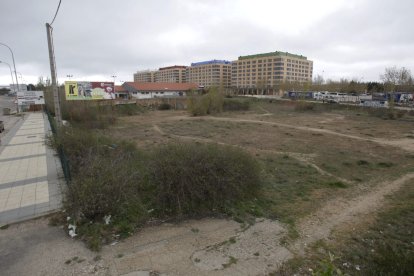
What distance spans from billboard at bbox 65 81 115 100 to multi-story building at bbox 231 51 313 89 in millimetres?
80121

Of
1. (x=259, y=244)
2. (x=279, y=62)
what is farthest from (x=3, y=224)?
(x=279, y=62)

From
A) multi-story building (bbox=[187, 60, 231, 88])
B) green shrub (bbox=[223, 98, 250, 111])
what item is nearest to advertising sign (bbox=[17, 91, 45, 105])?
green shrub (bbox=[223, 98, 250, 111])

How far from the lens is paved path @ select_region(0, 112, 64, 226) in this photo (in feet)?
21.3

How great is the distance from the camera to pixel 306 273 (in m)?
4.49

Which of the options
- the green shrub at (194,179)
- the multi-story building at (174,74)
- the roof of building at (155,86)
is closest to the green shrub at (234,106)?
the roof of building at (155,86)

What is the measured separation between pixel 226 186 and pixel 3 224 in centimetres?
506

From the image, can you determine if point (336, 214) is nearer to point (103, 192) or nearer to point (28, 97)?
point (103, 192)

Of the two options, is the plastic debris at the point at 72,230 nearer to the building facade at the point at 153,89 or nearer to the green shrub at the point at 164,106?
the green shrub at the point at 164,106

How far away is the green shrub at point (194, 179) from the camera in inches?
250

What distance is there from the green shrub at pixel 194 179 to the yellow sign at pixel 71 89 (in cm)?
2555

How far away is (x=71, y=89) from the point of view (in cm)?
2875

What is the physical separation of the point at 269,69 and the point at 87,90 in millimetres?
95287

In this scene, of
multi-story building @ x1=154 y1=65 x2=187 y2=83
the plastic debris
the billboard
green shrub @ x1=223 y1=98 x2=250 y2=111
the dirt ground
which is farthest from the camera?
multi-story building @ x1=154 y1=65 x2=187 y2=83

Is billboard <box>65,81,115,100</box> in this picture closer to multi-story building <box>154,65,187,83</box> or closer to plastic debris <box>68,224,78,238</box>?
plastic debris <box>68,224,78,238</box>
